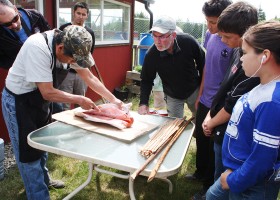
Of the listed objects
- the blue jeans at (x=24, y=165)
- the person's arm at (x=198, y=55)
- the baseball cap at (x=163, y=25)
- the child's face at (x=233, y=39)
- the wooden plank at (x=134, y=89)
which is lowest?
the wooden plank at (x=134, y=89)

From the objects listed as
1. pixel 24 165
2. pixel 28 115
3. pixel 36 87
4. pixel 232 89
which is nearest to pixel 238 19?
pixel 232 89

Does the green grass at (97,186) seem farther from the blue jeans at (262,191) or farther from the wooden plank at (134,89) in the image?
the wooden plank at (134,89)

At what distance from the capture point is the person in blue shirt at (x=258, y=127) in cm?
125

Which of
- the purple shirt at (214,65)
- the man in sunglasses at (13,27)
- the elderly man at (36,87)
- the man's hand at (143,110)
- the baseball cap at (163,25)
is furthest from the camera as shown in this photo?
the man's hand at (143,110)

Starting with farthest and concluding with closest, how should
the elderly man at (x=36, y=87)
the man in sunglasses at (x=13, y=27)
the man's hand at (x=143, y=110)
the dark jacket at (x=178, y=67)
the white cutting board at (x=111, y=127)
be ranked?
the dark jacket at (x=178, y=67)
the man's hand at (x=143, y=110)
the man in sunglasses at (x=13, y=27)
the white cutting board at (x=111, y=127)
the elderly man at (x=36, y=87)

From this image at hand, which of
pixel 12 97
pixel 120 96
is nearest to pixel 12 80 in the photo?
pixel 12 97

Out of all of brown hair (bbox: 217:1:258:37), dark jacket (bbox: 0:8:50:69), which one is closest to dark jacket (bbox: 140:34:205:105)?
brown hair (bbox: 217:1:258:37)

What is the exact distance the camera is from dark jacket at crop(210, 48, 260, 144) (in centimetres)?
171

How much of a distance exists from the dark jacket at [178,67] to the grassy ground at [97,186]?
41.9 inches

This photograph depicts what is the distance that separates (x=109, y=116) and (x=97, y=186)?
1.22 metres

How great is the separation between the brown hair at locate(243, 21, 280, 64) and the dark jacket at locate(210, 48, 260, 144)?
0.39 meters

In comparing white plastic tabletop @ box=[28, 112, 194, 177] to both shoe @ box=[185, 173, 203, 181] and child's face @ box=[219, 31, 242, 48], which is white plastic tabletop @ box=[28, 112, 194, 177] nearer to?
child's face @ box=[219, 31, 242, 48]

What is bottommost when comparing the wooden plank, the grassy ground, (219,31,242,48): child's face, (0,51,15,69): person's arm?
the grassy ground

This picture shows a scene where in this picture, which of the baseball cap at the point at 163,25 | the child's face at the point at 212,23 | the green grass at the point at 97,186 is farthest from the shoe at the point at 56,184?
the child's face at the point at 212,23
